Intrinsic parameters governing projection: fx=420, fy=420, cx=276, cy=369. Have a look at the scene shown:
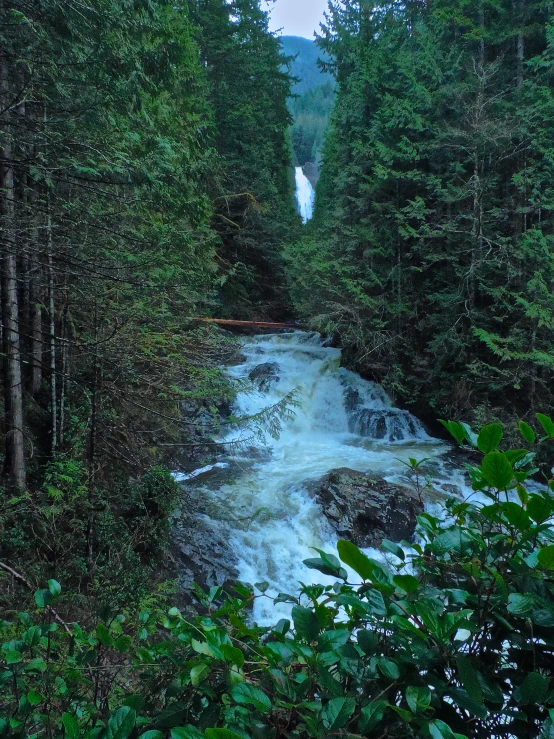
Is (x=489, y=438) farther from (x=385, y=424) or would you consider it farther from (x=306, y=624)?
(x=385, y=424)

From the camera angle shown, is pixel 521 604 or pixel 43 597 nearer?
pixel 521 604

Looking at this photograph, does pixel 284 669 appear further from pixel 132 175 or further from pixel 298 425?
pixel 298 425

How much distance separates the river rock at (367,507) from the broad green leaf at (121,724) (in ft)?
20.8

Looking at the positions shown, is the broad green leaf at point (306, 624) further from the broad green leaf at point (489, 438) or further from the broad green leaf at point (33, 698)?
the broad green leaf at point (33, 698)

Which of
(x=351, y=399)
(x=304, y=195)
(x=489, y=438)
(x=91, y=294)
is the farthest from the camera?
(x=304, y=195)

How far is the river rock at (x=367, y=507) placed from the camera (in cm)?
704

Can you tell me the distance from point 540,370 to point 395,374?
345 centimetres

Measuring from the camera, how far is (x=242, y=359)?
13609 mm

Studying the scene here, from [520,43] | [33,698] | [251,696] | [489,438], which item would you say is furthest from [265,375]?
[251,696]

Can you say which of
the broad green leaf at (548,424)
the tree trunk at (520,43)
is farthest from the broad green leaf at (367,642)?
the tree trunk at (520,43)

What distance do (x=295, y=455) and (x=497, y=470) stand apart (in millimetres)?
9387

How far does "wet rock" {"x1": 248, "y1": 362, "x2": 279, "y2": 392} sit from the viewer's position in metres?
12.3

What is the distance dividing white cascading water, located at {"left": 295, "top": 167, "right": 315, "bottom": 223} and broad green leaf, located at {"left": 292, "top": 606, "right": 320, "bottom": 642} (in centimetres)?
3363

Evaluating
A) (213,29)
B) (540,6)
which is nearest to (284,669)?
(540,6)
